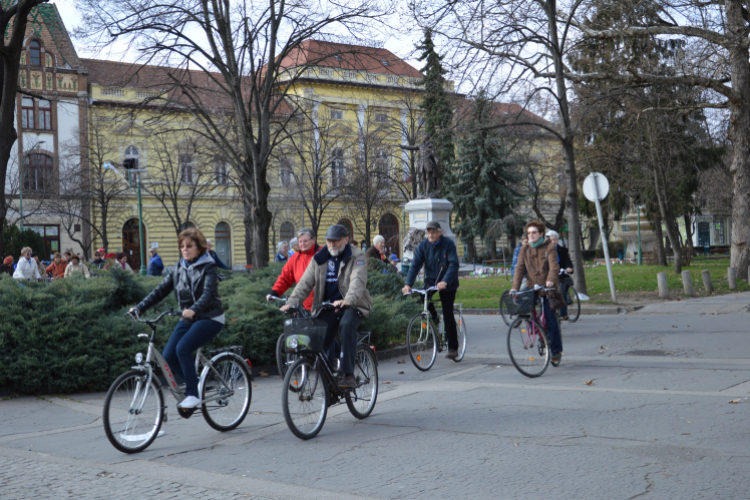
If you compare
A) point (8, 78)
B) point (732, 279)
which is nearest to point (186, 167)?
point (732, 279)

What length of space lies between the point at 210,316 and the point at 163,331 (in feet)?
11.4

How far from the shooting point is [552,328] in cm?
964

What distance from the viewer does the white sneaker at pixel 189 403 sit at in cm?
644

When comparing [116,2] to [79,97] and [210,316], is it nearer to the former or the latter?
[210,316]

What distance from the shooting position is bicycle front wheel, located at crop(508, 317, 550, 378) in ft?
30.2

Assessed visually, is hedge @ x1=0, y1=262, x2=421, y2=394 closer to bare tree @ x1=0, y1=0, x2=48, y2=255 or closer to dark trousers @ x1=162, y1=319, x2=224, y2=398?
dark trousers @ x1=162, y1=319, x2=224, y2=398

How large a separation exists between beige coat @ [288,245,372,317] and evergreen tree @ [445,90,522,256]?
45.5 m

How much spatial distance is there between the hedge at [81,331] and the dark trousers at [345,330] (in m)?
2.49

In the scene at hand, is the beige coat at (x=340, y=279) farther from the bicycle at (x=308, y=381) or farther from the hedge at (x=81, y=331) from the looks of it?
the hedge at (x=81, y=331)

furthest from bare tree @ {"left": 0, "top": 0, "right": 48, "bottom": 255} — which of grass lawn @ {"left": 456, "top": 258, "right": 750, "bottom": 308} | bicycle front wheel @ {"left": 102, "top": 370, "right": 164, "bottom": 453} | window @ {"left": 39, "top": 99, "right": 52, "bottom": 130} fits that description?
window @ {"left": 39, "top": 99, "right": 52, "bottom": 130}

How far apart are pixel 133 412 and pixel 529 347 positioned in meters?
5.04

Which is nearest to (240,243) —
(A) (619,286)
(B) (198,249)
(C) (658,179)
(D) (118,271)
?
(C) (658,179)

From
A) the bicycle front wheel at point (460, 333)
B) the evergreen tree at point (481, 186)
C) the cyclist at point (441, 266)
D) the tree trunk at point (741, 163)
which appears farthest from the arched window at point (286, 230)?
the cyclist at point (441, 266)

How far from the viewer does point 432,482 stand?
503 centimetres
